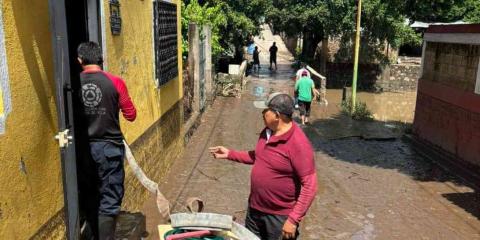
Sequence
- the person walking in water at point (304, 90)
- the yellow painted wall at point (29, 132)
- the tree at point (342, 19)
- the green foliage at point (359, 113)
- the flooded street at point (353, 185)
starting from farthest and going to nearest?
the tree at point (342, 19) < the green foliage at point (359, 113) < the person walking in water at point (304, 90) < the flooded street at point (353, 185) < the yellow painted wall at point (29, 132)

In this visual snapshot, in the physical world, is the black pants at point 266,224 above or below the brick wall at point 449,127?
above

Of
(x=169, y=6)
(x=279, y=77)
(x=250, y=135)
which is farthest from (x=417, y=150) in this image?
(x=279, y=77)

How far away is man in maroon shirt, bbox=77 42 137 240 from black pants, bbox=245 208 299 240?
1.15m

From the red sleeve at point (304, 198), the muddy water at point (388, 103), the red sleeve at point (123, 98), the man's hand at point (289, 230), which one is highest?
the red sleeve at point (123, 98)

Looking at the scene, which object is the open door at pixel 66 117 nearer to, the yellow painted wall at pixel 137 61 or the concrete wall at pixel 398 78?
the yellow painted wall at pixel 137 61

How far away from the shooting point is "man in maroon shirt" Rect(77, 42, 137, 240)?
3.55 m

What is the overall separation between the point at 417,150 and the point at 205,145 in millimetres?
5151

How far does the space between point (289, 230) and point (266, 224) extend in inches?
13.6

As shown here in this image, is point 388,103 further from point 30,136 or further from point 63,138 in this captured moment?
point 30,136

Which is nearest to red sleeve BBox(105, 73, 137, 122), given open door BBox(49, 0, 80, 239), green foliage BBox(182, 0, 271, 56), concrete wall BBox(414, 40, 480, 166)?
open door BBox(49, 0, 80, 239)

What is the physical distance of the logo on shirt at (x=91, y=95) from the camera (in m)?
3.53

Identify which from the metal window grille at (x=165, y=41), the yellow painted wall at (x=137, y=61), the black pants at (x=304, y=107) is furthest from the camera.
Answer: the black pants at (x=304, y=107)

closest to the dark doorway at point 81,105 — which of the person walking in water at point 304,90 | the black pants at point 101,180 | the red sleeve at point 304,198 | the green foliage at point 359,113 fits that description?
the black pants at point 101,180

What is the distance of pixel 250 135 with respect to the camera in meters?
11.4
